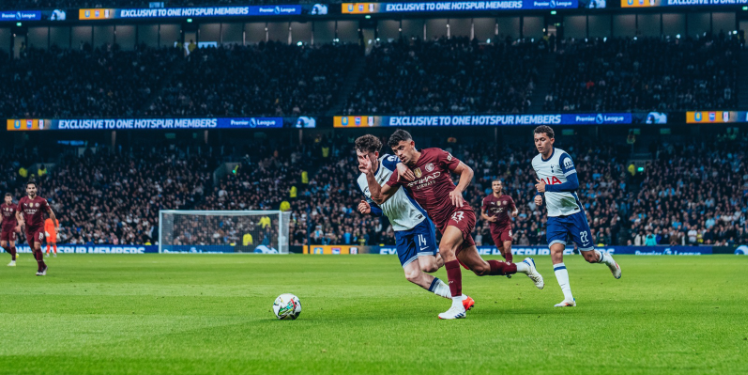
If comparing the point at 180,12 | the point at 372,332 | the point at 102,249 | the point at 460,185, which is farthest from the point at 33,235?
the point at 180,12

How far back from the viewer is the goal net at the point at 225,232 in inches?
1724

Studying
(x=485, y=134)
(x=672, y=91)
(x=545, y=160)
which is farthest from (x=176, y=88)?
(x=545, y=160)

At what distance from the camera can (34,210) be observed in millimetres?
21391

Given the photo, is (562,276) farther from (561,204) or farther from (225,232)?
(225,232)

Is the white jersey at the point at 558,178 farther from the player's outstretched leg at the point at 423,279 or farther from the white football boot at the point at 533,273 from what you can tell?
the player's outstretched leg at the point at 423,279

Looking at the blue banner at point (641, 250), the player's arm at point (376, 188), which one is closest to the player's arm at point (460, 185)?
the player's arm at point (376, 188)

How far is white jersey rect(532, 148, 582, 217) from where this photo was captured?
41.8ft

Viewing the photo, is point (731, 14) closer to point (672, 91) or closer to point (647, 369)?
point (672, 91)

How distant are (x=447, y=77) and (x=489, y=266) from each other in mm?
39685

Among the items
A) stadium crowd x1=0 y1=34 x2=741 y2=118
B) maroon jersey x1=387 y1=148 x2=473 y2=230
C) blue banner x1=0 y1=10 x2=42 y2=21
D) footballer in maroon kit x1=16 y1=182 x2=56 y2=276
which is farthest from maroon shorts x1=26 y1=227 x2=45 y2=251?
blue banner x1=0 y1=10 x2=42 y2=21

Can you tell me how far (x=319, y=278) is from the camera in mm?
20531

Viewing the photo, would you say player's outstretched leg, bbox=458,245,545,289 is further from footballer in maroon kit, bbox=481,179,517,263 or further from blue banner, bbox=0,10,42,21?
blue banner, bbox=0,10,42,21

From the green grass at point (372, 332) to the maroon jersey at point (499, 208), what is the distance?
5672 mm

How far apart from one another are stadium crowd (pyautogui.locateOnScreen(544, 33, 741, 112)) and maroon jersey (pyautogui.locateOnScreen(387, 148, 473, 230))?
37.9 meters
